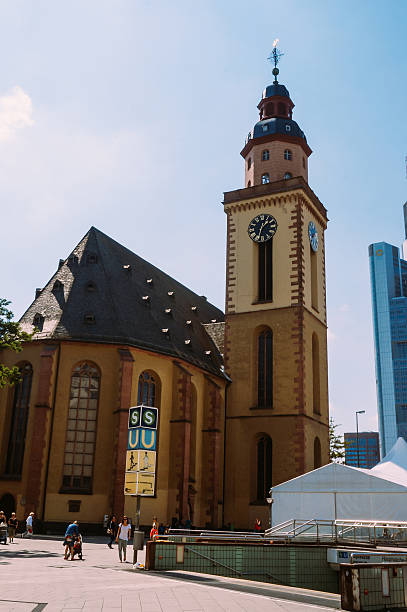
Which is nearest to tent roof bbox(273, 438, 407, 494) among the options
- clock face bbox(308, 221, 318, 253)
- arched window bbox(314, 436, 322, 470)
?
arched window bbox(314, 436, 322, 470)

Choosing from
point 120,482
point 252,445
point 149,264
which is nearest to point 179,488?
point 120,482

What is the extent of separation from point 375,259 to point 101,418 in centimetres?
15960

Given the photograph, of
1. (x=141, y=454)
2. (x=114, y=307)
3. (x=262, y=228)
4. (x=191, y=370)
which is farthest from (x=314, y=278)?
(x=141, y=454)

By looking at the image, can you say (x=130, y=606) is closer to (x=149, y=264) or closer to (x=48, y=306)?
(x=48, y=306)

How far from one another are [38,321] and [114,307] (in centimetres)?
407

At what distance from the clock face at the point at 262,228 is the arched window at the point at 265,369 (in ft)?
20.6

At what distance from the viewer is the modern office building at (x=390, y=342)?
16212 cm

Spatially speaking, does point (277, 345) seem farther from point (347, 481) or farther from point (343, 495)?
point (343, 495)

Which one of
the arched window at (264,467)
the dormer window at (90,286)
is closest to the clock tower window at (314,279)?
the arched window at (264,467)

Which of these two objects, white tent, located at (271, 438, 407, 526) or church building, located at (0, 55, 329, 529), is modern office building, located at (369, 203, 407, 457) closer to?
church building, located at (0, 55, 329, 529)

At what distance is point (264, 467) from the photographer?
36750 mm

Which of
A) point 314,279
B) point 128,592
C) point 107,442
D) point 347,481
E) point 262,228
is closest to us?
point 128,592

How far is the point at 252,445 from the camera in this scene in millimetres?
36938

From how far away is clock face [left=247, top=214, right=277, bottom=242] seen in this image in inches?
1600
